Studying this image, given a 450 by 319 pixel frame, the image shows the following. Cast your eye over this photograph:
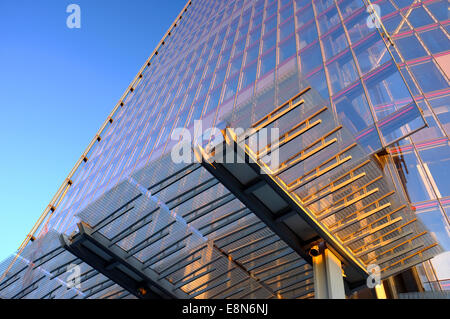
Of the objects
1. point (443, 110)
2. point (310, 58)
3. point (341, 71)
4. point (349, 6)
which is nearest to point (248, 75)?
point (310, 58)

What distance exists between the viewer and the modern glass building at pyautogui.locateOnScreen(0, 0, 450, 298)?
9.01 m

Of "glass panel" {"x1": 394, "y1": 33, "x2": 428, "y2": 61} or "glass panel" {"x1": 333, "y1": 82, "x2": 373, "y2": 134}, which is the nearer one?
"glass panel" {"x1": 333, "y1": 82, "x2": 373, "y2": 134}

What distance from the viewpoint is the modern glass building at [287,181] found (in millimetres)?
9008

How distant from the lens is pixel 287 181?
928 centimetres

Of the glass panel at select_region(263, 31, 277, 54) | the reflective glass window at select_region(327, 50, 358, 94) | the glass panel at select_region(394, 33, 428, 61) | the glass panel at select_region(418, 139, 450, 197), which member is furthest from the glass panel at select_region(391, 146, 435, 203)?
the reflective glass window at select_region(327, 50, 358, 94)

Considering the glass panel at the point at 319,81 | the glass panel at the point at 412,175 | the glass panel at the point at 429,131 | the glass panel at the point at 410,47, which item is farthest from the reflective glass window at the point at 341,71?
the glass panel at the point at 410,47

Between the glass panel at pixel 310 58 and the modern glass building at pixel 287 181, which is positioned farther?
the glass panel at pixel 310 58

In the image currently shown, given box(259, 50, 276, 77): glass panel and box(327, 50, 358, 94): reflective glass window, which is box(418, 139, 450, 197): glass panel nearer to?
box(259, 50, 276, 77): glass panel

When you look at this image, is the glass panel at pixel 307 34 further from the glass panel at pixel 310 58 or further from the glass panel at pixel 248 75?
the glass panel at pixel 248 75

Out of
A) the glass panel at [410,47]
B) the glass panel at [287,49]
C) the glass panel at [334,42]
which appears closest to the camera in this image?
the glass panel at [334,42]

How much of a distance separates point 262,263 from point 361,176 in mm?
4670

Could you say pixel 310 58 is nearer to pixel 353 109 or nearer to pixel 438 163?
pixel 353 109

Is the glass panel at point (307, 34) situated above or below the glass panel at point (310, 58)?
above
